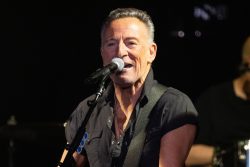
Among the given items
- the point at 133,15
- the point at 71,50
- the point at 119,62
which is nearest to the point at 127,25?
the point at 133,15

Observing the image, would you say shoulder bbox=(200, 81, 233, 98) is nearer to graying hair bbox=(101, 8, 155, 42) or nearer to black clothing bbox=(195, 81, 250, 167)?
black clothing bbox=(195, 81, 250, 167)

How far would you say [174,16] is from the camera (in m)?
6.88

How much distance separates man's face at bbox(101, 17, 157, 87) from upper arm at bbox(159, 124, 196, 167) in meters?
0.41

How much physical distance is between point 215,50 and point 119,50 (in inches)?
165

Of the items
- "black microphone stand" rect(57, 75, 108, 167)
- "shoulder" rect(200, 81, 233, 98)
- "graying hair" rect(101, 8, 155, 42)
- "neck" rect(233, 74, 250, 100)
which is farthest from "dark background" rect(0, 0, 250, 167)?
"black microphone stand" rect(57, 75, 108, 167)

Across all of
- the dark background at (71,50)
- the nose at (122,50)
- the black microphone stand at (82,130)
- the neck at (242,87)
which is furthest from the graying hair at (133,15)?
the dark background at (71,50)

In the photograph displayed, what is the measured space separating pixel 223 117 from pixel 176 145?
6.81ft

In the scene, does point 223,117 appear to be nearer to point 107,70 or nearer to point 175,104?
point 175,104

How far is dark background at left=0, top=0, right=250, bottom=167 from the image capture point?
652 cm

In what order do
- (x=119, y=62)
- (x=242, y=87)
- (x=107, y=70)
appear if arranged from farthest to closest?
(x=242, y=87)
(x=119, y=62)
(x=107, y=70)

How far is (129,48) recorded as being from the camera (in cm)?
293

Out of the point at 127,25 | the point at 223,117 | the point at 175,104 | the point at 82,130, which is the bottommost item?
the point at 82,130

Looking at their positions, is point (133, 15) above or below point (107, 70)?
above

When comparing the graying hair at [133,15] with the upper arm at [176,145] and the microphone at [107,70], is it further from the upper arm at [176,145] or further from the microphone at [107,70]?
the upper arm at [176,145]
